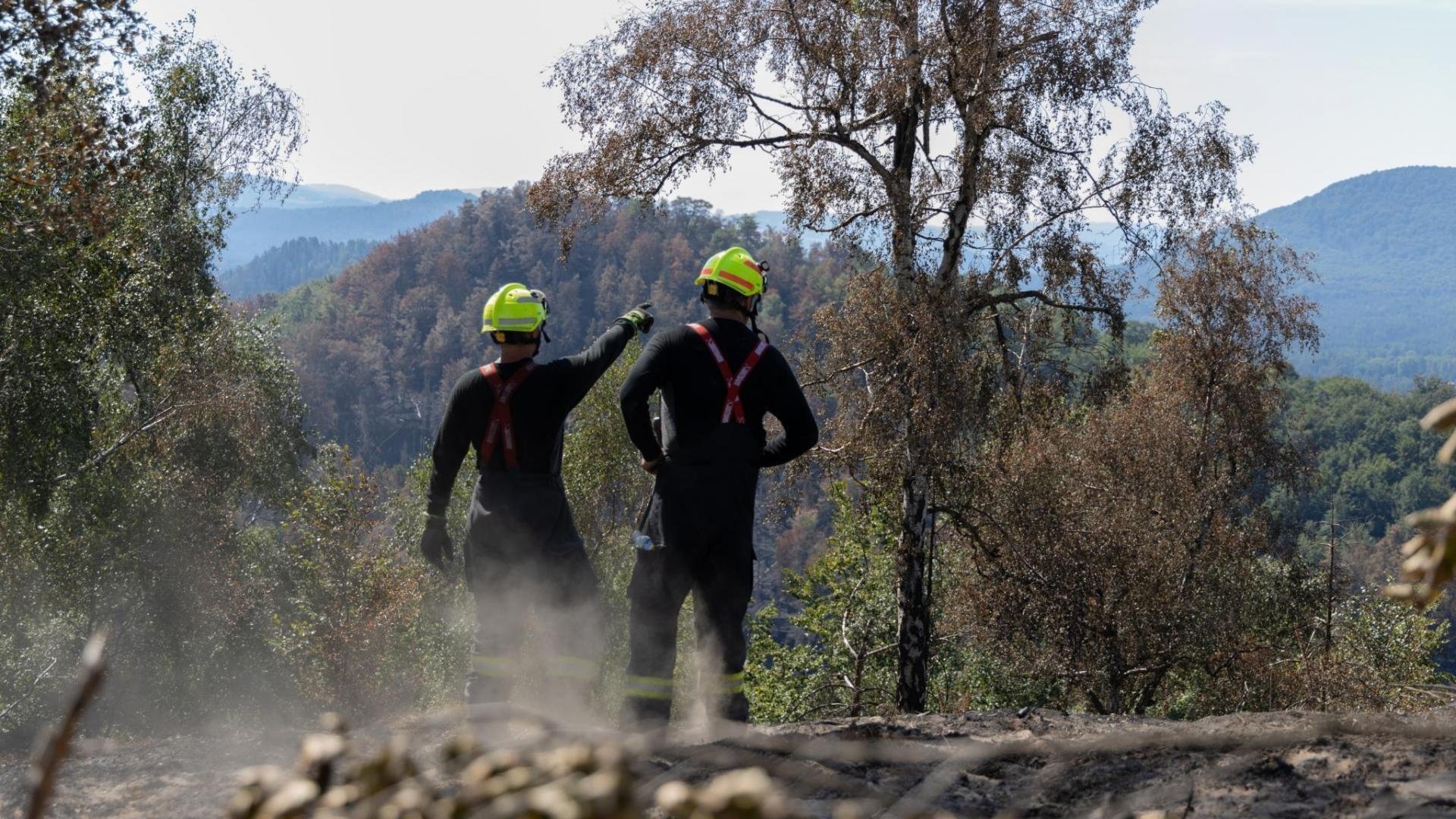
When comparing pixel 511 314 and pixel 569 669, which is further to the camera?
pixel 569 669

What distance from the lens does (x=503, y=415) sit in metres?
5.41

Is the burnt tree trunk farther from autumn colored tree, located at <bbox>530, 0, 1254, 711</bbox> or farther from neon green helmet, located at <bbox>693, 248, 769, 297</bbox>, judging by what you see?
neon green helmet, located at <bbox>693, 248, 769, 297</bbox>

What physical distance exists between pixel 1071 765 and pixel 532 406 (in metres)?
2.62

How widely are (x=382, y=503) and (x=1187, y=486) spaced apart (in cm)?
2970

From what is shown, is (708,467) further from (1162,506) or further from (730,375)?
(1162,506)

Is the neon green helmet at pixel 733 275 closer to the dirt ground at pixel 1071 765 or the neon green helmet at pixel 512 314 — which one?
the neon green helmet at pixel 512 314

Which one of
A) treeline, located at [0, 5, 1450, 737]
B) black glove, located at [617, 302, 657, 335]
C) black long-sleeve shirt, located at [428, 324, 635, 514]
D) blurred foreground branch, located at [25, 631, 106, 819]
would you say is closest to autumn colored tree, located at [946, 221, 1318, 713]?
treeline, located at [0, 5, 1450, 737]

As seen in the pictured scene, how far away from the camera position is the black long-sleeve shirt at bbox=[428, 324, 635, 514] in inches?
212

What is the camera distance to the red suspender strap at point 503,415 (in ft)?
17.7

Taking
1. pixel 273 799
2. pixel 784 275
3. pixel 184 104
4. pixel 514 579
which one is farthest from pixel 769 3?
pixel 784 275

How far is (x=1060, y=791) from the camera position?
3994 millimetres

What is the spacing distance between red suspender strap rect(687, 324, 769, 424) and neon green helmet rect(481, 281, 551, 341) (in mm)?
736

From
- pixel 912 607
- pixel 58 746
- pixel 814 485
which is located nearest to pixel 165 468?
pixel 814 485

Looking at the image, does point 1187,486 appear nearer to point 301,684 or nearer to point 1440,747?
point 1440,747
